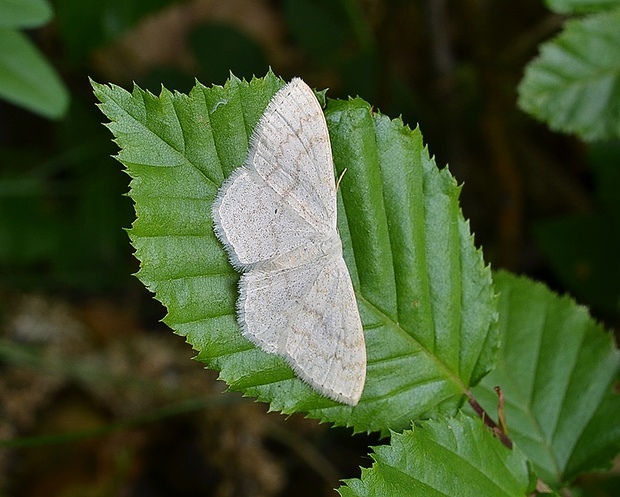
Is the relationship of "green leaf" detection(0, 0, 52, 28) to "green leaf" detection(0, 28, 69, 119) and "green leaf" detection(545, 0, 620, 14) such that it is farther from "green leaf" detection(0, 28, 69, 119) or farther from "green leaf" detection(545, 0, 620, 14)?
"green leaf" detection(545, 0, 620, 14)

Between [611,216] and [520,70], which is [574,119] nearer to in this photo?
[611,216]

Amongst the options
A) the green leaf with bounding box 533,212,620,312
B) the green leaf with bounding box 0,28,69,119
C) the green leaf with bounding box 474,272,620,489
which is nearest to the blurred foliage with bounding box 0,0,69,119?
the green leaf with bounding box 0,28,69,119

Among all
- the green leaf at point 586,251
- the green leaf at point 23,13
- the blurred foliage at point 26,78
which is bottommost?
the green leaf at point 586,251

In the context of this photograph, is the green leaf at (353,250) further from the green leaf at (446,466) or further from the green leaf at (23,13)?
the green leaf at (23,13)

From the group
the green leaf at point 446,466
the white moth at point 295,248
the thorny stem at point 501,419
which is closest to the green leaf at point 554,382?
the thorny stem at point 501,419

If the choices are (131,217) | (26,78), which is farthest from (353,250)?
(131,217)

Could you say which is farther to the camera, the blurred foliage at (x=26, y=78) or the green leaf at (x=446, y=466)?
the blurred foliage at (x=26, y=78)

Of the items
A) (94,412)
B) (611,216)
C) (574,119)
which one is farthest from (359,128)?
(94,412)
